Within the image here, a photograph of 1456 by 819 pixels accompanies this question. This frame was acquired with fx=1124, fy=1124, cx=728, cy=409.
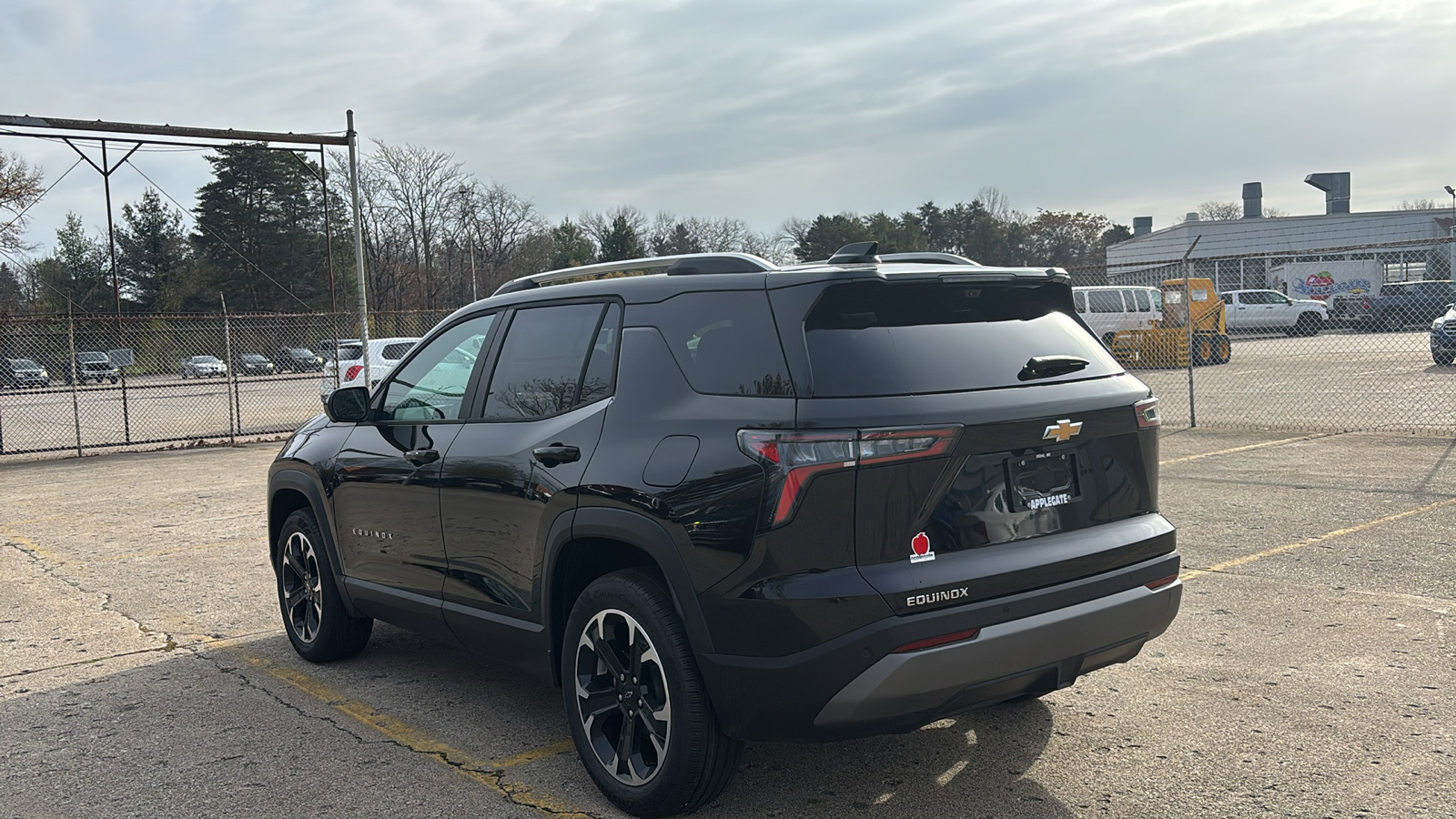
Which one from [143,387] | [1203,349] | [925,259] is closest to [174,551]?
[925,259]

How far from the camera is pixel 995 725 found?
4.35 metres

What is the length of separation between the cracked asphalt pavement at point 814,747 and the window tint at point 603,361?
136 centimetres

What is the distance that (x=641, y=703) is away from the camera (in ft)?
11.7

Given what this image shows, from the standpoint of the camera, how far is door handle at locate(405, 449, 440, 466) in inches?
179

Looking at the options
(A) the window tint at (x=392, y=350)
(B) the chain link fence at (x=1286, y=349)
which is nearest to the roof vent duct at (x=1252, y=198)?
(B) the chain link fence at (x=1286, y=349)

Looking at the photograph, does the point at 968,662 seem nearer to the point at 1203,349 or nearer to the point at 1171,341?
the point at 1171,341

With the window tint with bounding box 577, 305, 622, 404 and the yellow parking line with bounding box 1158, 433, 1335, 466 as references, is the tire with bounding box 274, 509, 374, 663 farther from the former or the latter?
the yellow parking line with bounding box 1158, 433, 1335, 466

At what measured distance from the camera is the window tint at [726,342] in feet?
10.9

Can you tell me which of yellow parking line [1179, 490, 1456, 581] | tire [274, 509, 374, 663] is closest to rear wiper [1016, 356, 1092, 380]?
yellow parking line [1179, 490, 1456, 581]

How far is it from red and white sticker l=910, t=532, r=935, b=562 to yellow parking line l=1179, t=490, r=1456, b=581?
390cm

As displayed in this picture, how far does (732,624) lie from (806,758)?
3.58ft

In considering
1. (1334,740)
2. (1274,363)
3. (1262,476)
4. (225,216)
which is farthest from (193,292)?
(1334,740)

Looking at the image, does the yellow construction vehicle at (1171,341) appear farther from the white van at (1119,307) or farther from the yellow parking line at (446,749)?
the yellow parking line at (446,749)

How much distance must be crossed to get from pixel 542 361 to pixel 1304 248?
2366 inches
